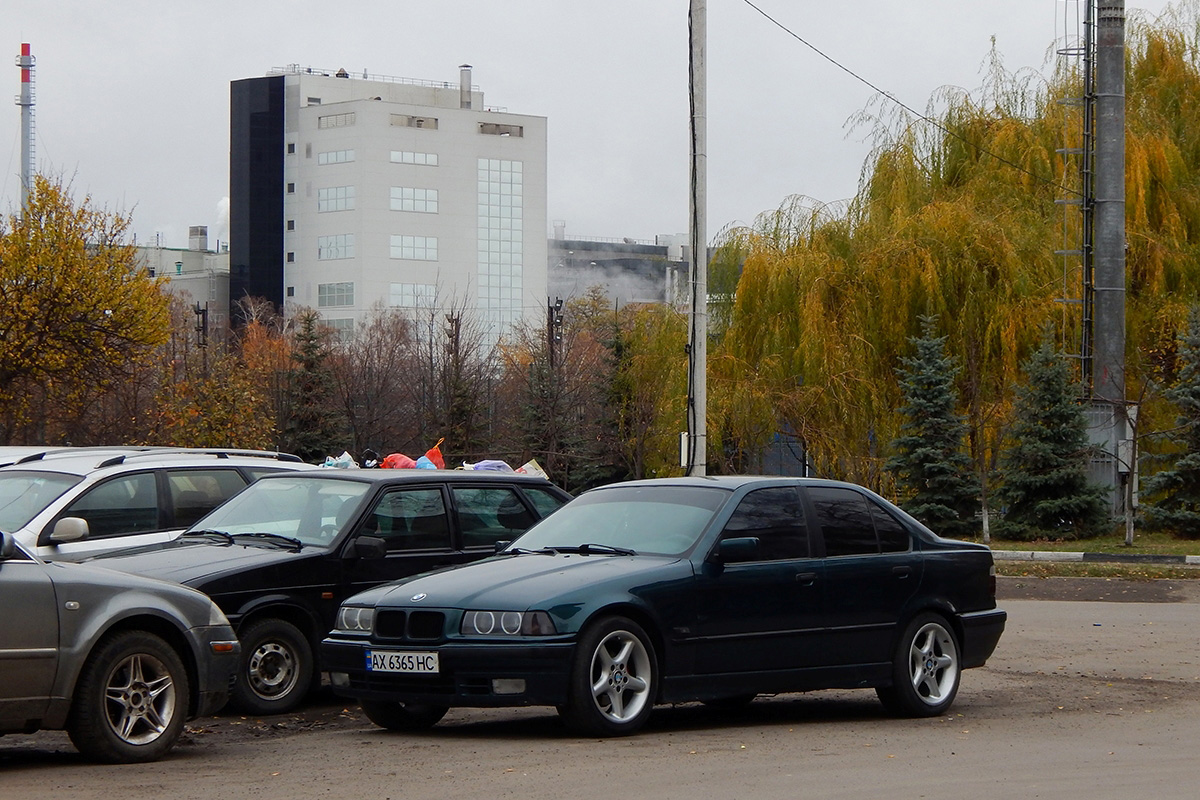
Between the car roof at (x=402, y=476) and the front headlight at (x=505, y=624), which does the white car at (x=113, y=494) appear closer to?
the car roof at (x=402, y=476)

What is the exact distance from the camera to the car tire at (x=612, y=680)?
8.70 metres

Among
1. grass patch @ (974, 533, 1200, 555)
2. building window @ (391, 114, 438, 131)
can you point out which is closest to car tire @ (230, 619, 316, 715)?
grass patch @ (974, 533, 1200, 555)

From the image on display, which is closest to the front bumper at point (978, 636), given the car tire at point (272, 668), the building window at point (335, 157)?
the car tire at point (272, 668)

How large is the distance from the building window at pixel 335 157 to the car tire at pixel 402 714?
367 ft

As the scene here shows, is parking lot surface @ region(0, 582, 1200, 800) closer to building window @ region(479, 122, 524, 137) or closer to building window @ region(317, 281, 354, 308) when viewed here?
building window @ region(317, 281, 354, 308)

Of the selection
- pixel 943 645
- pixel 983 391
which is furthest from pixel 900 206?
pixel 943 645

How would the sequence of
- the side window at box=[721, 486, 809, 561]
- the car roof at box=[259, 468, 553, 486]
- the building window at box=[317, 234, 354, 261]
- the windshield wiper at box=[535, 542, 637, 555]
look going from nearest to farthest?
the windshield wiper at box=[535, 542, 637, 555]
the side window at box=[721, 486, 809, 561]
the car roof at box=[259, 468, 553, 486]
the building window at box=[317, 234, 354, 261]

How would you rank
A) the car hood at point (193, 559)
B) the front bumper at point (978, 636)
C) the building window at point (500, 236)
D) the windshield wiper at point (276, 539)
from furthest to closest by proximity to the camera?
the building window at point (500, 236) → the front bumper at point (978, 636) → the windshield wiper at point (276, 539) → the car hood at point (193, 559)

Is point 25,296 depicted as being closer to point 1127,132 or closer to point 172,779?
point 1127,132

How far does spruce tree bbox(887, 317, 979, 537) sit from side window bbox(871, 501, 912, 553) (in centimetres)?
2098

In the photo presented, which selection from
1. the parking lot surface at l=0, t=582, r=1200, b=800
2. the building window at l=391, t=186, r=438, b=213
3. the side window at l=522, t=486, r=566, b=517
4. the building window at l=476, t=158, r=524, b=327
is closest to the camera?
the parking lot surface at l=0, t=582, r=1200, b=800

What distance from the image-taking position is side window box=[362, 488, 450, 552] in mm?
11094

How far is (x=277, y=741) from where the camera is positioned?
927 cm

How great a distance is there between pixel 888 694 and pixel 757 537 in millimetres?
1550
